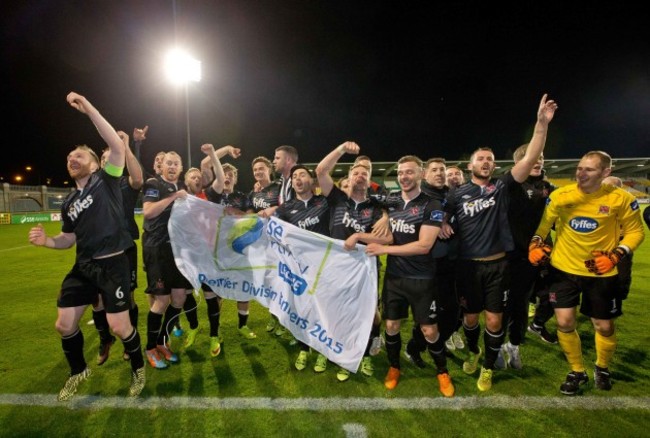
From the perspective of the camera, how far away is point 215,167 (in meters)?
5.03

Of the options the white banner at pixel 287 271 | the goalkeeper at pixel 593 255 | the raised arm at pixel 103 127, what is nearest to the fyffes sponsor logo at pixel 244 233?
the white banner at pixel 287 271

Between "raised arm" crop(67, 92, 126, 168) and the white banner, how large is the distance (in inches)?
44.5

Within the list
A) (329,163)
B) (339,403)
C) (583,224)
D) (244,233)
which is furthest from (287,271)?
(583,224)

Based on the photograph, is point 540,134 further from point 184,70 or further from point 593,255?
point 184,70

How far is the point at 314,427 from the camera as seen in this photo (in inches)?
121

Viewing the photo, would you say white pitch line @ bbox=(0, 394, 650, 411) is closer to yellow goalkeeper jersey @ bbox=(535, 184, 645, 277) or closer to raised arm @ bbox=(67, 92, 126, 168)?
yellow goalkeeper jersey @ bbox=(535, 184, 645, 277)

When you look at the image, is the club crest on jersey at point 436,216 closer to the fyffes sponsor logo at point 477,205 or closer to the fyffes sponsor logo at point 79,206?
the fyffes sponsor logo at point 477,205

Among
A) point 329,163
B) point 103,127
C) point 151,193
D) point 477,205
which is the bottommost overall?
point 151,193

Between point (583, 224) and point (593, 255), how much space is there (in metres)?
0.32

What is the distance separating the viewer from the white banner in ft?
12.3

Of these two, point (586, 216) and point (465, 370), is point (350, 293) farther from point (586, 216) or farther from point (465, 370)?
point (586, 216)

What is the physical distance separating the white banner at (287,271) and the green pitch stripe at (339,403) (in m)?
0.42

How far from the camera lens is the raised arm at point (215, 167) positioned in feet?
15.7

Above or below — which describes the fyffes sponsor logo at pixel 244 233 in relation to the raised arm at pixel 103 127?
below
